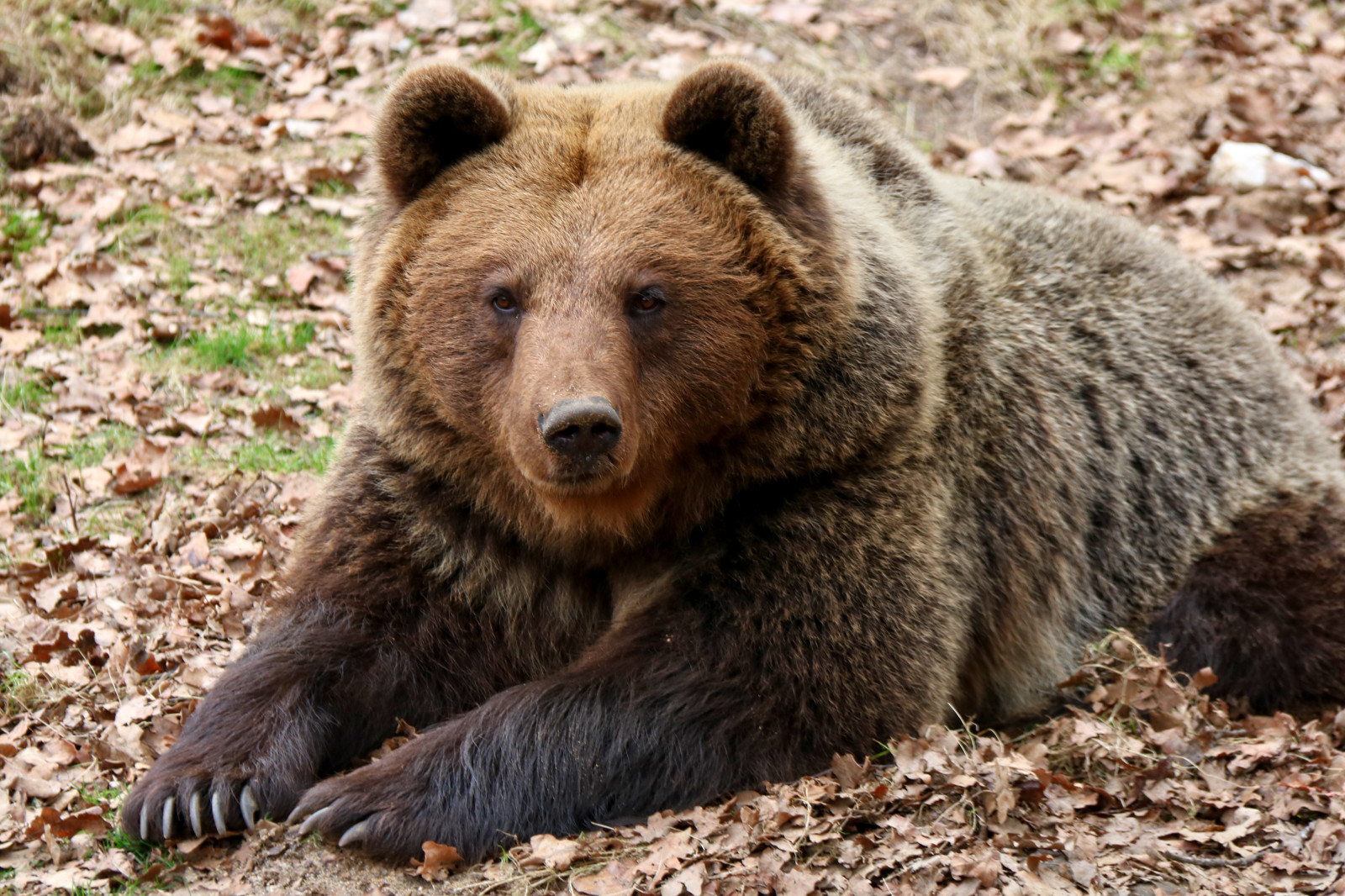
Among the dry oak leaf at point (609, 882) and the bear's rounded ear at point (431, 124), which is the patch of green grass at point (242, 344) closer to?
the bear's rounded ear at point (431, 124)

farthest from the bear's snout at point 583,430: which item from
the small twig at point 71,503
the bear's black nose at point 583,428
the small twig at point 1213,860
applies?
the small twig at point 71,503

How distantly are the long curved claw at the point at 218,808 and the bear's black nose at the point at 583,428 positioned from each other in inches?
72.0

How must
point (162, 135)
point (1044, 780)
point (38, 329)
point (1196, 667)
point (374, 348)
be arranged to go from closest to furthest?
point (1044, 780), point (374, 348), point (1196, 667), point (38, 329), point (162, 135)

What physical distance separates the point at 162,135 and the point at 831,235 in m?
7.63

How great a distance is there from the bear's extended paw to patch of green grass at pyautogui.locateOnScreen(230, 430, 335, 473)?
3027 mm

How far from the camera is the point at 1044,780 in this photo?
488cm

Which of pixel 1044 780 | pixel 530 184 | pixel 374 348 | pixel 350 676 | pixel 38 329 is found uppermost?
pixel 530 184

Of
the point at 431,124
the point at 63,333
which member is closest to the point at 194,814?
the point at 431,124

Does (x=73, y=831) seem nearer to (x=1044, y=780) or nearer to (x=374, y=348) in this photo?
(x=374, y=348)

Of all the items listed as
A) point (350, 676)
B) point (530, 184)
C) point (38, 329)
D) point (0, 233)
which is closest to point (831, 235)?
point (530, 184)

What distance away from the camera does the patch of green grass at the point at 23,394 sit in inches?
322

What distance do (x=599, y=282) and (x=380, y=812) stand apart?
2044 mm

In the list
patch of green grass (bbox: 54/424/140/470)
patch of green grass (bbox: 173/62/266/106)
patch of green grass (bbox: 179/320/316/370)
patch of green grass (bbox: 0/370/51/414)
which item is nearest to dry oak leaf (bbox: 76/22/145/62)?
patch of green grass (bbox: 173/62/266/106)

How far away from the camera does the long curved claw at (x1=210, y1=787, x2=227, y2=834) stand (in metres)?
4.78
